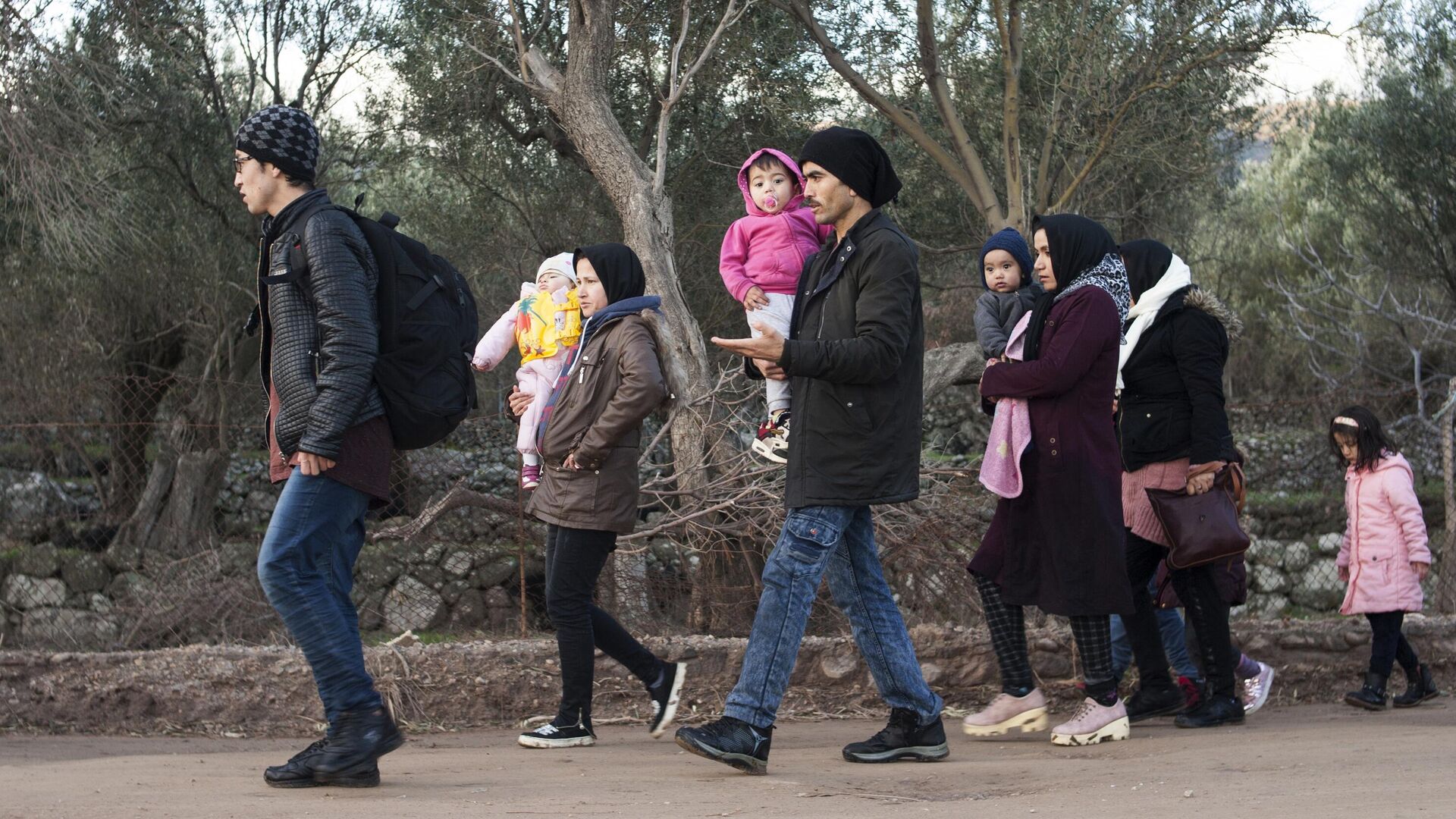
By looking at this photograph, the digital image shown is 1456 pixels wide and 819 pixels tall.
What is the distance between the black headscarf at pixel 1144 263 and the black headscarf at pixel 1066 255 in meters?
0.55

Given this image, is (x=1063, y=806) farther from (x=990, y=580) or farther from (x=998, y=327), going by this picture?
(x=998, y=327)

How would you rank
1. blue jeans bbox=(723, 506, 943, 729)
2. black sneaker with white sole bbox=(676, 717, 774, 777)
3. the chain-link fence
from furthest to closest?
the chain-link fence
blue jeans bbox=(723, 506, 943, 729)
black sneaker with white sole bbox=(676, 717, 774, 777)

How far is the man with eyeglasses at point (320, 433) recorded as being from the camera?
379cm

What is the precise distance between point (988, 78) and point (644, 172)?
5.30 m

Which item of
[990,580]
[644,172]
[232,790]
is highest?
[644,172]

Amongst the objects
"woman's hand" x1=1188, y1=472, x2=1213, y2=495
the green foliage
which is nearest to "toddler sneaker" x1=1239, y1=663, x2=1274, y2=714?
"woman's hand" x1=1188, y1=472, x2=1213, y2=495

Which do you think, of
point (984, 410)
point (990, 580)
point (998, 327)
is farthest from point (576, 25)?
point (990, 580)

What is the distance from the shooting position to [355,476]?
3.89 metres

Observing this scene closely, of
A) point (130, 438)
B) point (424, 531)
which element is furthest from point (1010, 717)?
point (130, 438)

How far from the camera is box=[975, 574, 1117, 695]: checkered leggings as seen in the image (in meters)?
4.66

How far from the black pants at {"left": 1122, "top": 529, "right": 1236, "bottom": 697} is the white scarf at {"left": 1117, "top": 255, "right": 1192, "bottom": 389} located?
0.69 meters

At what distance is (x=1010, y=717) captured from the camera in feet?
15.3

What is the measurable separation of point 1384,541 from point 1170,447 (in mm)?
1592

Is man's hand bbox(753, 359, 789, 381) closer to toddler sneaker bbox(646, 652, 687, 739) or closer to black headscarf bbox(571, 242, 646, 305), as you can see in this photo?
black headscarf bbox(571, 242, 646, 305)
